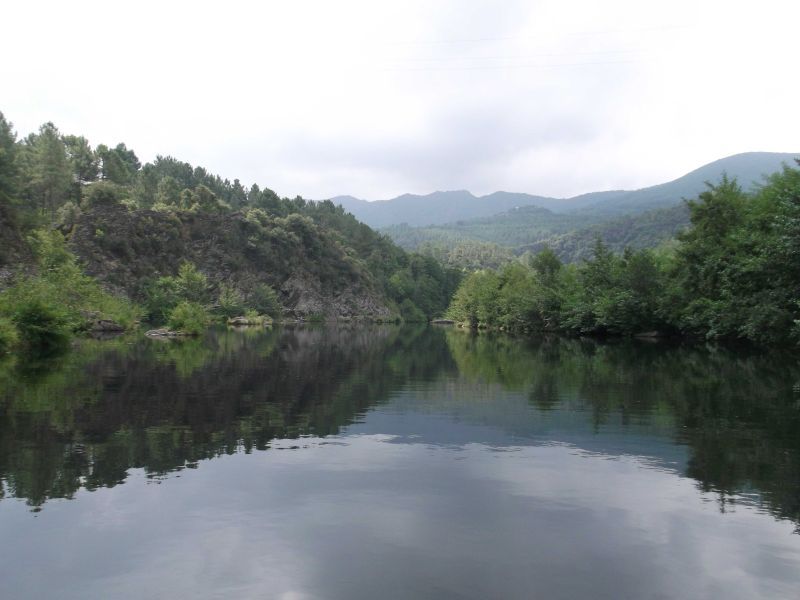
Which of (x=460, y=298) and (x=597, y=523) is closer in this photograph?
(x=597, y=523)

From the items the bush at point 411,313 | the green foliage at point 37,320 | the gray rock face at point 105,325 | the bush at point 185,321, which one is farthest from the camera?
the bush at point 411,313

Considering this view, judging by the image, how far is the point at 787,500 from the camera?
995cm

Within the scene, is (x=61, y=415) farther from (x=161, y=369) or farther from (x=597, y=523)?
(x=597, y=523)

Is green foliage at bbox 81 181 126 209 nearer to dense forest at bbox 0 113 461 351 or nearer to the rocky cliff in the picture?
dense forest at bbox 0 113 461 351

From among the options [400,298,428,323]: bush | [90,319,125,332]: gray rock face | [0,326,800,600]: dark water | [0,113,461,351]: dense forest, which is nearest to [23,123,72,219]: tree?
[0,113,461,351]: dense forest

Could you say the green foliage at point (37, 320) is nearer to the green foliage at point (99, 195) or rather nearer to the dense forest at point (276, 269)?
the dense forest at point (276, 269)

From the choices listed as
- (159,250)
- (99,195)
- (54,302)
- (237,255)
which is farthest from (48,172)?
(54,302)

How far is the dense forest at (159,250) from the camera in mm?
65125

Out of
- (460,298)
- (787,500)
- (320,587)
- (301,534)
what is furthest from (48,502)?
(460,298)

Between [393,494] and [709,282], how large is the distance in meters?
47.3

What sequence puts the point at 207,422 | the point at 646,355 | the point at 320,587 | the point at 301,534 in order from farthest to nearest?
the point at 646,355
the point at 207,422
the point at 301,534
the point at 320,587

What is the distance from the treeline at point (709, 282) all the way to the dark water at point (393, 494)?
20669 mm

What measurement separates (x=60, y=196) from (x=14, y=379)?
4478 inches

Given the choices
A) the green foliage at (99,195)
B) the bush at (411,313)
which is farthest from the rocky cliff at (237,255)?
the bush at (411,313)
